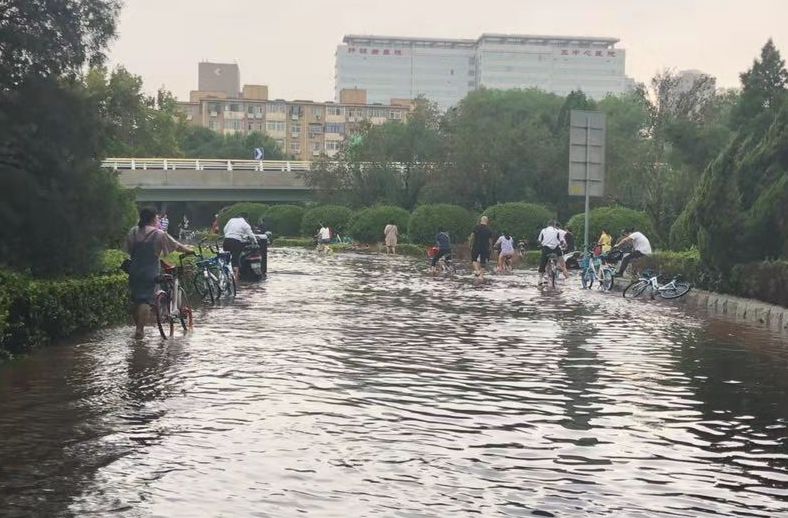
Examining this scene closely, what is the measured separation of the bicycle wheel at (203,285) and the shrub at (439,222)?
33609 mm

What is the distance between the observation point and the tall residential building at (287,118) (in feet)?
561

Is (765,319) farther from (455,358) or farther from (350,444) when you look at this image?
(350,444)

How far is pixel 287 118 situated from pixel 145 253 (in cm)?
16270

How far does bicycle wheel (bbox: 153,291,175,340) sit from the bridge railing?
177ft

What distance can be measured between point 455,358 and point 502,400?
2.93m

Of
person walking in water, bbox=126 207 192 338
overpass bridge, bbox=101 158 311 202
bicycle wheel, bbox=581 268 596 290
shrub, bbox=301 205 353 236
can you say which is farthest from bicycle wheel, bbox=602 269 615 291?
overpass bridge, bbox=101 158 311 202

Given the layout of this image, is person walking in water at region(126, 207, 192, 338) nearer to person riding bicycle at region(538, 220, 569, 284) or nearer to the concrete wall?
the concrete wall

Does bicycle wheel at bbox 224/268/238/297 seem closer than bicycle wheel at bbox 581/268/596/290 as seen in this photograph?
Yes

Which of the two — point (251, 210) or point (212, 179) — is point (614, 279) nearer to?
point (212, 179)

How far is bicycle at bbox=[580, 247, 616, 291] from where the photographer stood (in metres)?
26.3

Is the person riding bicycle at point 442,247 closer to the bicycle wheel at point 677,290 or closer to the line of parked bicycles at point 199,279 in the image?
the line of parked bicycles at point 199,279

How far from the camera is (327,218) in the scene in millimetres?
66688

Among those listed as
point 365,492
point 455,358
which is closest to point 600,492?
point 365,492

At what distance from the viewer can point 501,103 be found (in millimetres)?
109312
